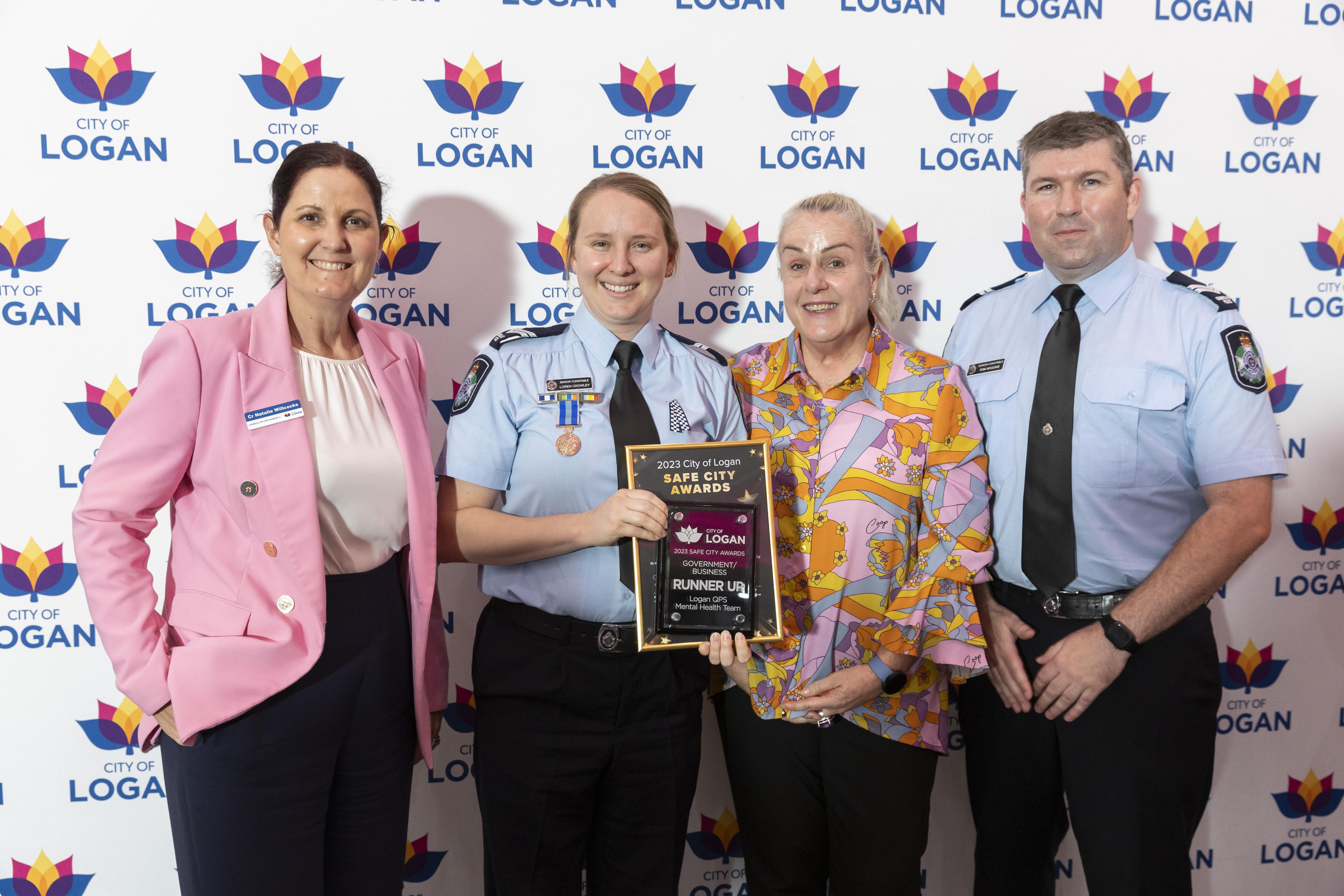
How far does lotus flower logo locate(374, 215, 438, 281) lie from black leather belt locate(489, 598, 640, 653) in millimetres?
1250

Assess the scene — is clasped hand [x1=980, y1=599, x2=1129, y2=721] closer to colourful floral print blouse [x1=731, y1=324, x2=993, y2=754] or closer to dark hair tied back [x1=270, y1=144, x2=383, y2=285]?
colourful floral print blouse [x1=731, y1=324, x2=993, y2=754]

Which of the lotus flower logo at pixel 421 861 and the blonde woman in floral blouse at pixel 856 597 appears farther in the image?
the lotus flower logo at pixel 421 861

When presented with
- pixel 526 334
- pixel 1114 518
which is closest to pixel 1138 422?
pixel 1114 518

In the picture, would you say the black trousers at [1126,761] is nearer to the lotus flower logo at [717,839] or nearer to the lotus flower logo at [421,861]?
the lotus flower logo at [717,839]

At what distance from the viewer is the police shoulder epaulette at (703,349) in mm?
2176

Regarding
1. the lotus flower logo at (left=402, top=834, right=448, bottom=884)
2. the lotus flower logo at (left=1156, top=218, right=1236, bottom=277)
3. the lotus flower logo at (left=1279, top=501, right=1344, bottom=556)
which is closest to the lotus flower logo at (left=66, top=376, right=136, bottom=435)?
the lotus flower logo at (left=402, top=834, right=448, bottom=884)

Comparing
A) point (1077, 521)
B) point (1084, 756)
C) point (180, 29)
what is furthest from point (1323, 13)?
point (180, 29)

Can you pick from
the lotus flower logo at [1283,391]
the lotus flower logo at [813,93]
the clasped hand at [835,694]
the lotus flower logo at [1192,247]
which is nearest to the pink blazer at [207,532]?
the clasped hand at [835,694]

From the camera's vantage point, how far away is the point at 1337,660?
297 cm

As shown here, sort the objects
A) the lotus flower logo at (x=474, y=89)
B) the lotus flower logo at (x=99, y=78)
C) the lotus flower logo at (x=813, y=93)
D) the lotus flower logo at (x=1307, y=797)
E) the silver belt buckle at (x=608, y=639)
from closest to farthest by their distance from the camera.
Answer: the silver belt buckle at (x=608, y=639), the lotus flower logo at (x=99, y=78), the lotus flower logo at (x=474, y=89), the lotus flower logo at (x=813, y=93), the lotus flower logo at (x=1307, y=797)

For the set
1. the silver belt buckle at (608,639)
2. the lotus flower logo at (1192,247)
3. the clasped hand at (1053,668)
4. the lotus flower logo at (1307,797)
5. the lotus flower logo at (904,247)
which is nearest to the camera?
the silver belt buckle at (608,639)

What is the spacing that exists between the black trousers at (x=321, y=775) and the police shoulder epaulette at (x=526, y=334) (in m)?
0.64

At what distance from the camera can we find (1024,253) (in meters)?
2.79

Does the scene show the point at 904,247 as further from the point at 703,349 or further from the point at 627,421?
the point at 627,421
